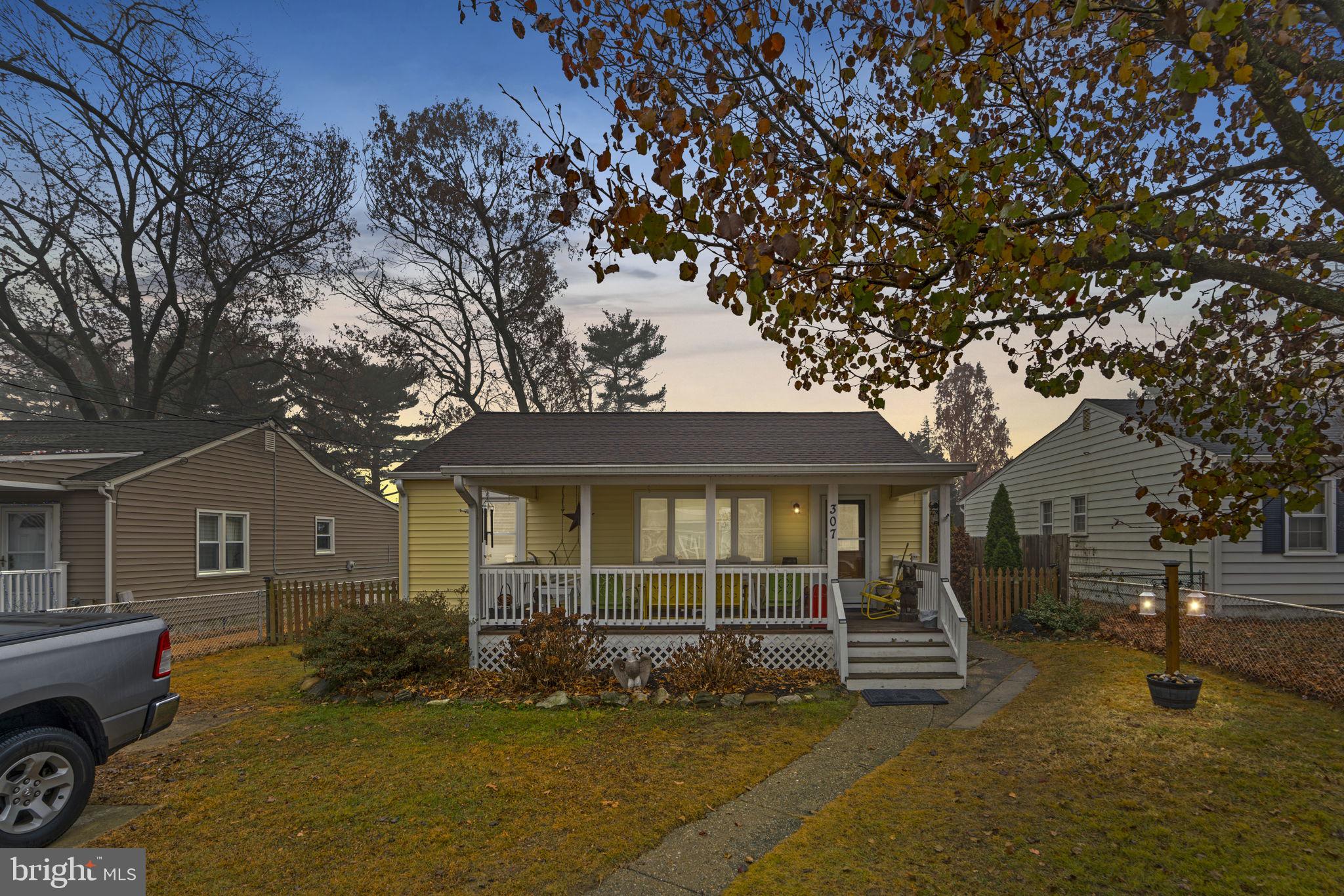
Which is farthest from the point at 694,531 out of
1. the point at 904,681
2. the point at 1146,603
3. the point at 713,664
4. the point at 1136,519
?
the point at 1136,519

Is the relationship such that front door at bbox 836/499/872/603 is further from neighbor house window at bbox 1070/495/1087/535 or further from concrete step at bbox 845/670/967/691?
neighbor house window at bbox 1070/495/1087/535

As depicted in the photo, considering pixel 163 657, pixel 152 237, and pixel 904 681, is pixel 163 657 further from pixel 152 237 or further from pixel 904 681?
pixel 152 237

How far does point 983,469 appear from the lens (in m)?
37.0

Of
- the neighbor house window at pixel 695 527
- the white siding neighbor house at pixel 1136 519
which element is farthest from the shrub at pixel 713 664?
→ the white siding neighbor house at pixel 1136 519

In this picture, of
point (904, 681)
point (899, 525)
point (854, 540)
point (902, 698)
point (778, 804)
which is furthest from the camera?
point (899, 525)

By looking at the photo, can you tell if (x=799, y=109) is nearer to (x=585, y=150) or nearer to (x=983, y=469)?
(x=585, y=150)

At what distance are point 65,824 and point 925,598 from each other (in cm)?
1034

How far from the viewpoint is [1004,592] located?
45.7ft

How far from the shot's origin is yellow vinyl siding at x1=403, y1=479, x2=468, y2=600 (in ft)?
46.4

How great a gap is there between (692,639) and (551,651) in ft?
6.86

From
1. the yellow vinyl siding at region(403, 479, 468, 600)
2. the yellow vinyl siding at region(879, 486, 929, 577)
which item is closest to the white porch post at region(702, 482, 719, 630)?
the yellow vinyl siding at region(879, 486, 929, 577)

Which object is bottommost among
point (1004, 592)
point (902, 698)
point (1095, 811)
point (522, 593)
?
point (902, 698)

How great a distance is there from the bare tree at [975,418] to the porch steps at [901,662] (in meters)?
28.1

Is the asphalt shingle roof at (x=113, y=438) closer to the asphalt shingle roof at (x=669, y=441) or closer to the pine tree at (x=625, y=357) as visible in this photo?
the asphalt shingle roof at (x=669, y=441)
